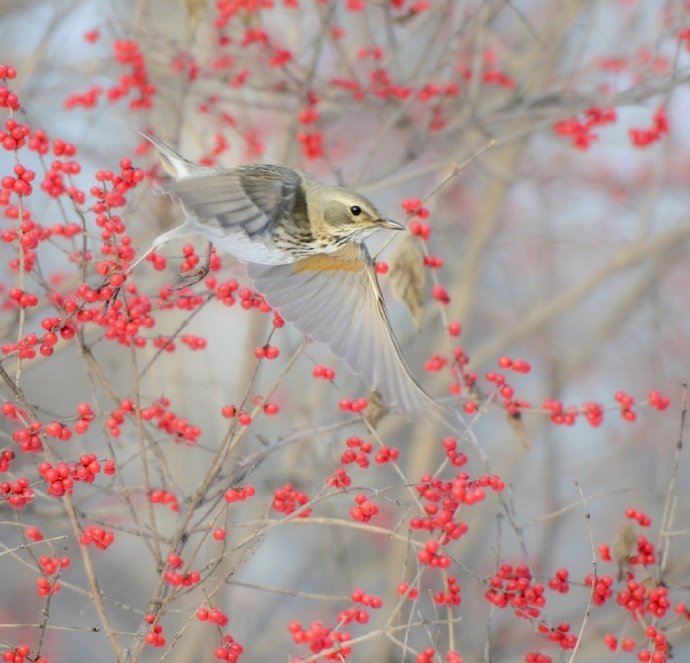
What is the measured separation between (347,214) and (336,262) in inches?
8.9

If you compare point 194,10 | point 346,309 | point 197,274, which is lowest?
point 197,274

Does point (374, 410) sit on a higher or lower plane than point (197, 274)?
lower

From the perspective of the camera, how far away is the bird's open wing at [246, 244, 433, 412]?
2342 mm

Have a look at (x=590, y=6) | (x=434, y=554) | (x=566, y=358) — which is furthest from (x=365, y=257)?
(x=566, y=358)

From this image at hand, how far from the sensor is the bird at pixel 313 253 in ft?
7.34

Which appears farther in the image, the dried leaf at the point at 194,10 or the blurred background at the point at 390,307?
the dried leaf at the point at 194,10

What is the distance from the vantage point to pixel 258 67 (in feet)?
10.7

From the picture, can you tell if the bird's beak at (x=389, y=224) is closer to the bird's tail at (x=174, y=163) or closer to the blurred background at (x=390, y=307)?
the blurred background at (x=390, y=307)

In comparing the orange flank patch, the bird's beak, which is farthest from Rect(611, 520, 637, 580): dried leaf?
the orange flank patch

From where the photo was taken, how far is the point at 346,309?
8.70 feet

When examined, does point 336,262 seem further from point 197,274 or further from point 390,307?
point 390,307

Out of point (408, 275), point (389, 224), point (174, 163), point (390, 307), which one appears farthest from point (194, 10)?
point (390, 307)

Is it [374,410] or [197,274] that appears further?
[197,274]

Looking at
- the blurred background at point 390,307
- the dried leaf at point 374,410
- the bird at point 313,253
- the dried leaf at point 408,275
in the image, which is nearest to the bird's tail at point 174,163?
the bird at point 313,253
